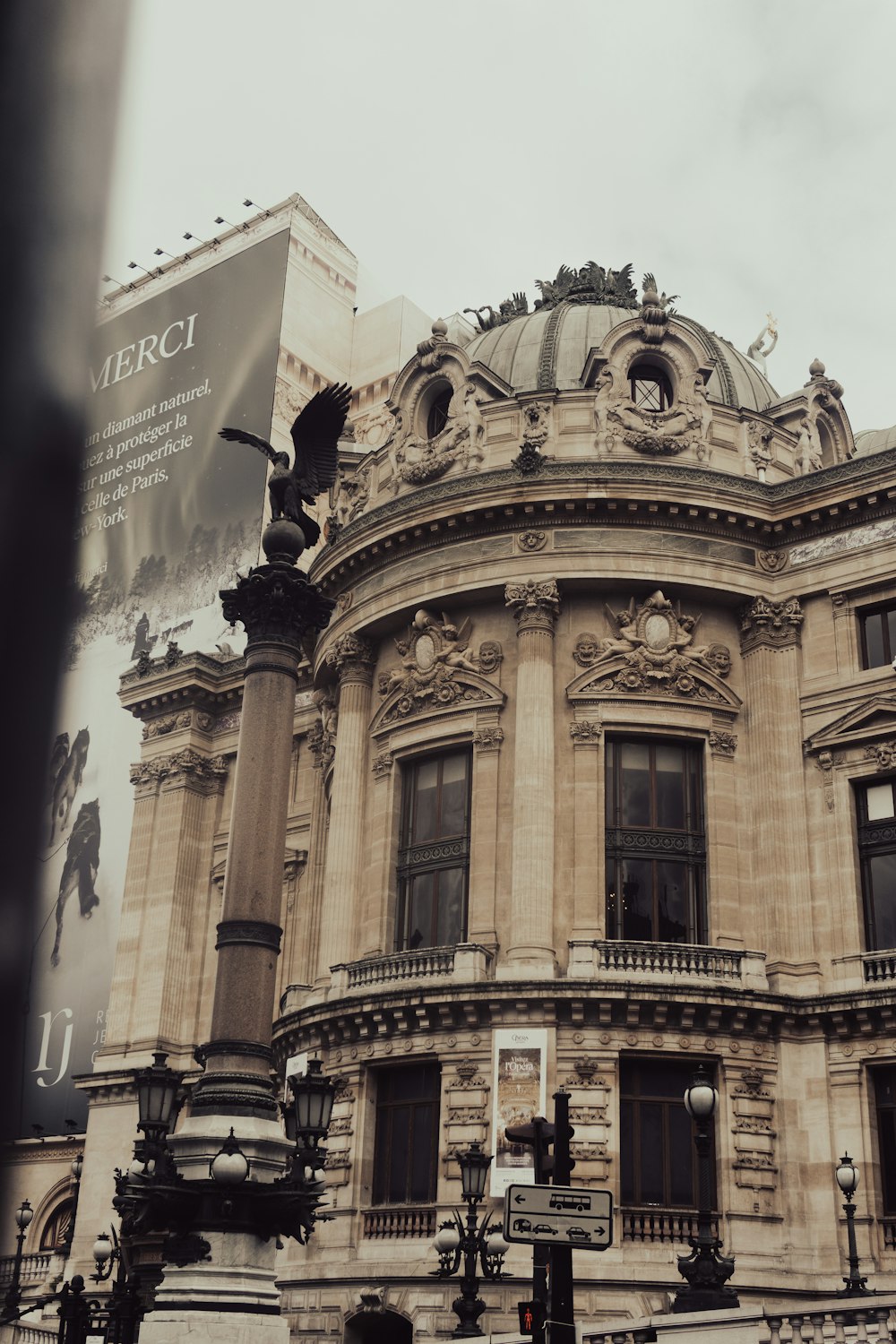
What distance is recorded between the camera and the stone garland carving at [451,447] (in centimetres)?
3809

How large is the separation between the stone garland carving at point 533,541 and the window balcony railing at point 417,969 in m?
9.41

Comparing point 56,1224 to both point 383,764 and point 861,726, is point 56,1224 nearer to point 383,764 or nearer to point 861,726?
point 383,764

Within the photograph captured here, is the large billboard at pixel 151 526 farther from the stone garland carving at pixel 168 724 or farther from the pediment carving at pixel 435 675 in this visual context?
the pediment carving at pixel 435 675

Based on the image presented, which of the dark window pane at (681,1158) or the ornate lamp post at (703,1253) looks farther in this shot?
the dark window pane at (681,1158)

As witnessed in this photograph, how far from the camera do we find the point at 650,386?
39.4m

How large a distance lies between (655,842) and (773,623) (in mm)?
5998

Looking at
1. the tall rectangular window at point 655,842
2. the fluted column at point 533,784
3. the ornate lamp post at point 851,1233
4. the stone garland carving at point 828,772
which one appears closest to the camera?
the ornate lamp post at point 851,1233

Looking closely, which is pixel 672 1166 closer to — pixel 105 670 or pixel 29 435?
pixel 29 435

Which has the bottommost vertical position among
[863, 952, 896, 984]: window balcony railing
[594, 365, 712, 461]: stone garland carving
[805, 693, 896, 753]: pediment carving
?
[863, 952, 896, 984]: window balcony railing

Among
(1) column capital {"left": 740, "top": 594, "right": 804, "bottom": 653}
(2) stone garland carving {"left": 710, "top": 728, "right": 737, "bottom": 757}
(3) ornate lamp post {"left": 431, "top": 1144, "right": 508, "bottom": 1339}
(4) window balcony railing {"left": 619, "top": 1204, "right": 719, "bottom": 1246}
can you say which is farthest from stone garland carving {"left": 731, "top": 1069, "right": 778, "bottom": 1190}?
(1) column capital {"left": 740, "top": 594, "right": 804, "bottom": 653}

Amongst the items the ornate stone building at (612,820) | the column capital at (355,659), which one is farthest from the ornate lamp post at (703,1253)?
the column capital at (355,659)

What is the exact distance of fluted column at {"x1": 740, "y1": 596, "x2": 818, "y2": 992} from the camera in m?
33.4

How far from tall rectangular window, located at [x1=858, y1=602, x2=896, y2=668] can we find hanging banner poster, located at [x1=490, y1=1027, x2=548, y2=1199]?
443 inches

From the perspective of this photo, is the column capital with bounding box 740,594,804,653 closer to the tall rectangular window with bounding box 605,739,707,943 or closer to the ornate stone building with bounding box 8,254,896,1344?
the ornate stone building with bounding box 8,254,896,1344
